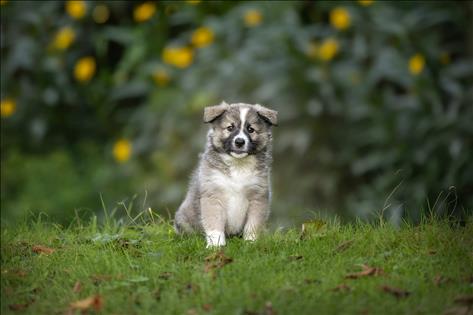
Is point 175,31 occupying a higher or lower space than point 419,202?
higher

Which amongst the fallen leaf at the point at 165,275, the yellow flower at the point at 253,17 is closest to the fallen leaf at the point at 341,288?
the fallen leaf at the point at 165,275

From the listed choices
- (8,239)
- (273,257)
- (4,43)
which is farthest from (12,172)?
(273,257)

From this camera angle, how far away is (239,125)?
6.32m

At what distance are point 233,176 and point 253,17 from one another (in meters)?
3.59

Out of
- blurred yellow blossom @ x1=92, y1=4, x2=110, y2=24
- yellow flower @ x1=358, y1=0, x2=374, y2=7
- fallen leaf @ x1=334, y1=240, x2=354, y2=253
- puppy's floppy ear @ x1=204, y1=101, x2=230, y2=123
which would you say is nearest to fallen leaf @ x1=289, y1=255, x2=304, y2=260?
fallen leaf @ x1=334, y1=240, x2=354, y2=253

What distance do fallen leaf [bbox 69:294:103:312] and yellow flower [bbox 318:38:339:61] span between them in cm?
488

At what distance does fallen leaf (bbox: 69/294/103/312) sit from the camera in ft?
15.7

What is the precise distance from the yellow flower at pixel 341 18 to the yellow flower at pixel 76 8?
9.89 ft

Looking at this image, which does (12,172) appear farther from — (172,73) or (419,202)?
(419,202)

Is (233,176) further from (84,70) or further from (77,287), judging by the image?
(84,70)

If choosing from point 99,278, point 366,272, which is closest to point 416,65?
point 366,272

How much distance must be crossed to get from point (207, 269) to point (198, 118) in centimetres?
434

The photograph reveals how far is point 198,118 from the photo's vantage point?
9.51m

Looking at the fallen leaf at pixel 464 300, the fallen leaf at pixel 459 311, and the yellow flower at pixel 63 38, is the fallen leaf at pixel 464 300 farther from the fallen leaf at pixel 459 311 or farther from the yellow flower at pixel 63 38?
the yellow flower at pixel 63 38
